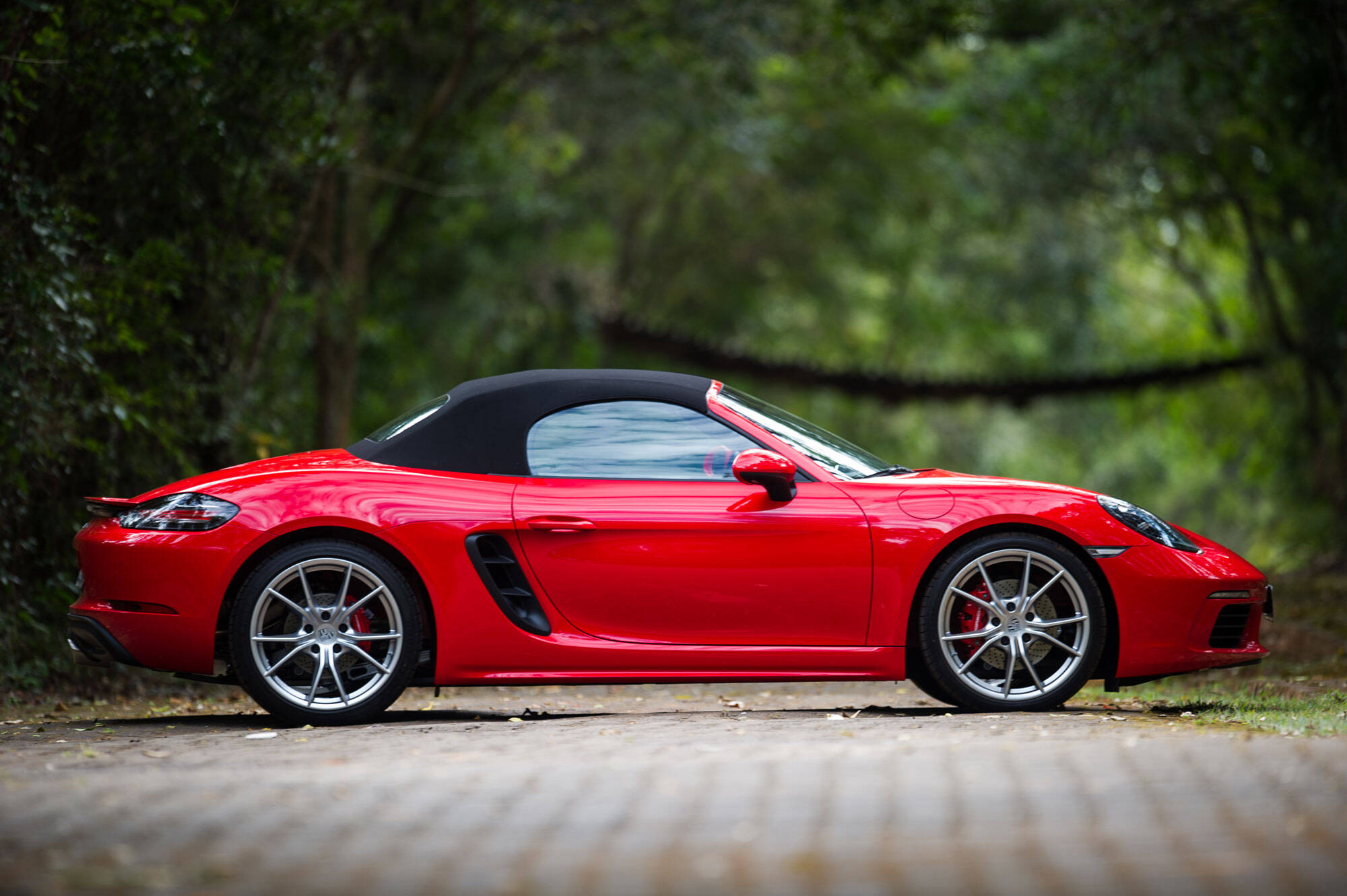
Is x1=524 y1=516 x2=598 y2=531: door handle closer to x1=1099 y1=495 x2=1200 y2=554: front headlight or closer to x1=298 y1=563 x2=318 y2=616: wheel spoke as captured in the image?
x1=298 y1=563 x2=318 y2=616: wheel spoke

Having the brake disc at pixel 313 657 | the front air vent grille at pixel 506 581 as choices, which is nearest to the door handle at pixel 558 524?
the front air vent grille at pixel 506 581

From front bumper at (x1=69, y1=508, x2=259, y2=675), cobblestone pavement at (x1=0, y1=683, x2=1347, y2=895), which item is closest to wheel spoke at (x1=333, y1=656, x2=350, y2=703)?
cobblestone pavement at (x1=0, y1=683, x2=1347, y2=895)

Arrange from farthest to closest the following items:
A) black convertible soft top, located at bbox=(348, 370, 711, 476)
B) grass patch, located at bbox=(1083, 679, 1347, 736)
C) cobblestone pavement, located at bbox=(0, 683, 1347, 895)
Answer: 1. black convertible soft top, located at bbox=(348, 370, 711, 476)
2. grass patch, located at bbox=(1083, 679, 1347, 736)
3. cobblestone pavement, located at bbox=(0, 683, 1347, 895)

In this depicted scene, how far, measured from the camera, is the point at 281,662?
5535 millimetres

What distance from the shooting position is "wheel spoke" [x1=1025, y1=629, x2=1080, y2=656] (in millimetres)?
5672

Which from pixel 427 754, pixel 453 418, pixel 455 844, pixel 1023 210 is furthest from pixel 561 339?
pixel 455 844

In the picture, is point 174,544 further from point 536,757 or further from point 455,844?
point 455,844

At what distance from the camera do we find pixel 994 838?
3.27 metres

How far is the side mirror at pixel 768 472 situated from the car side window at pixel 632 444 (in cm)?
20

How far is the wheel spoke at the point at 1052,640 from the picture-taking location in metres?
5.67

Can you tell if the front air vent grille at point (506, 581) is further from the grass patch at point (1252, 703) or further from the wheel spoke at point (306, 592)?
the grass patch at point (1252, 703)

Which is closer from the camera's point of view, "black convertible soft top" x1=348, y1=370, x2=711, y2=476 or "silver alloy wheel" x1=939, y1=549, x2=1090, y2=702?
"silver alloy wheel" x1=939, y1=549, x2=1090, y2=702

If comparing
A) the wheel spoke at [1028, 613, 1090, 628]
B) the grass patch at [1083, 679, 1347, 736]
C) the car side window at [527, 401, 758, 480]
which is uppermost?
the car side window at [527, 401, 758, 480]

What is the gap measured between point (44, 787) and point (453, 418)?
2375 mm
